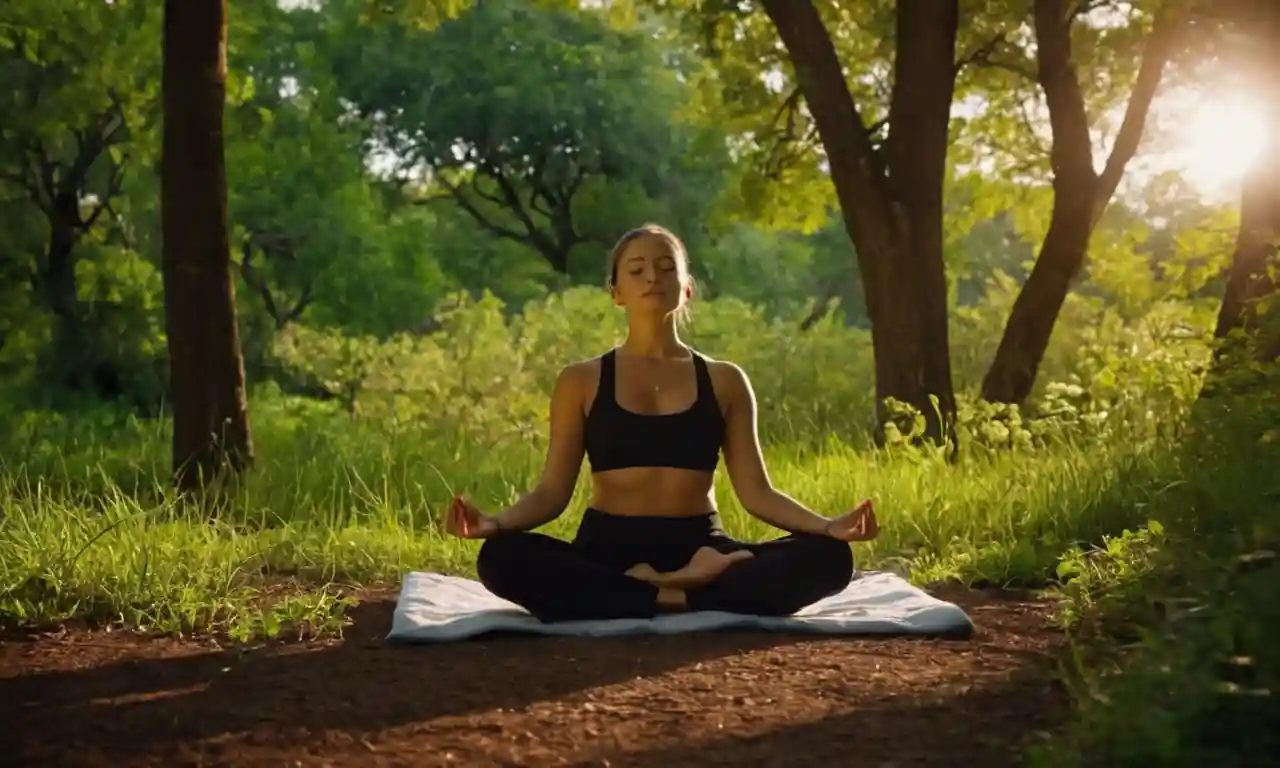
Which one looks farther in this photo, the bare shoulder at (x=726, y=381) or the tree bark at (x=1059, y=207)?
the tree bark at (x=1059, y=207)

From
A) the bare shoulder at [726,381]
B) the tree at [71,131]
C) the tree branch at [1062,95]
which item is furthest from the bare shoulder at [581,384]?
the tree at [71,131]

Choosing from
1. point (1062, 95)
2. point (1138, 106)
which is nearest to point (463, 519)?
point (1062, 95)

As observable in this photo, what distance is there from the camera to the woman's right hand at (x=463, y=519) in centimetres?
428

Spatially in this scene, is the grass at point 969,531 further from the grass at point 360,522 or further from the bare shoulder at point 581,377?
the bare shoulder at point 581,377

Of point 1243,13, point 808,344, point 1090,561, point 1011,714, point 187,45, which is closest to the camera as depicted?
point 1011,714

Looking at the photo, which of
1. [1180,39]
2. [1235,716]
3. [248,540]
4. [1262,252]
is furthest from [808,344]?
[1235,716]

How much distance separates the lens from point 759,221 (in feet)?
38.6

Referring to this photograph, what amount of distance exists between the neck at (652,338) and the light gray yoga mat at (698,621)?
0.87 m

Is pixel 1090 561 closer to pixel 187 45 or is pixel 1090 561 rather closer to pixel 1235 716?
pixel 1235 716

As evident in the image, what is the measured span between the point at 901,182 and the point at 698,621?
473 centimetres

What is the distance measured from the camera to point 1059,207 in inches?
385

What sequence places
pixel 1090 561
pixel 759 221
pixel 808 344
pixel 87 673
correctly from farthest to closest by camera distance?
pixel 808 344, pixel 759 221, pixel 1090 561, pixel 87 673

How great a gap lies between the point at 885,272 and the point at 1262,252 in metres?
2.32

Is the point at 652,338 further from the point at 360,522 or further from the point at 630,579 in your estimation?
the point at 360,522
